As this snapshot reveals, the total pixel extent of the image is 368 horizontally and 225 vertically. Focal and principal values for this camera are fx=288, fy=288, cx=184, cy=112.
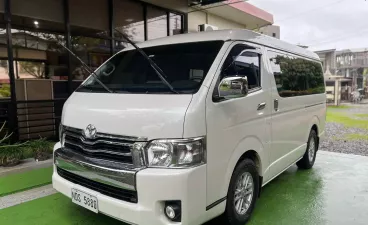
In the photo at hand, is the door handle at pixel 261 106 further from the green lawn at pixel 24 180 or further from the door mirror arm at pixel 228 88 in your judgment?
the green lawn at pixel 24 180

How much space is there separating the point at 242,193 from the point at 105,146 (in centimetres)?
141

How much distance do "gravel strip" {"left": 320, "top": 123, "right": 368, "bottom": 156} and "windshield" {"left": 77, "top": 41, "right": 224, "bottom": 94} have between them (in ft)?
16.8

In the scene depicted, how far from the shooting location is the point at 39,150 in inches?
185

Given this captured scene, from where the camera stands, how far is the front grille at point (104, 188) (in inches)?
88.2

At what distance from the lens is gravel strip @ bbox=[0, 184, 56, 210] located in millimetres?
3414

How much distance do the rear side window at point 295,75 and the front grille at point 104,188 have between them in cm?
219

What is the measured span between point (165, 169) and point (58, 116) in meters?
4.57

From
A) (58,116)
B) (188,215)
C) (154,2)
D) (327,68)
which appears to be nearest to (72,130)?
(188,215)

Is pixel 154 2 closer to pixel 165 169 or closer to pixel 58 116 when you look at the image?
pixel 58 116

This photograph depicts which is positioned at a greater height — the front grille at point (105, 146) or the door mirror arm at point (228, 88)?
the door mirror arm at point (228, 88)

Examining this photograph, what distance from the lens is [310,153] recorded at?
195 inches

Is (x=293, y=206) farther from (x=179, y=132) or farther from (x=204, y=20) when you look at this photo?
(x=204, y=20)

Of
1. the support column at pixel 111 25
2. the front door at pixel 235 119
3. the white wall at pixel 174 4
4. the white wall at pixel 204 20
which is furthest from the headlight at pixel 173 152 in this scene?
the white wall at pixel 204 20

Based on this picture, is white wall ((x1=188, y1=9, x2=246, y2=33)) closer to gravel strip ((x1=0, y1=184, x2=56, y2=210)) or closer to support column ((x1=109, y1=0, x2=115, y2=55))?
support column ((x1=109, y1=0, x2=115, y2=55))
